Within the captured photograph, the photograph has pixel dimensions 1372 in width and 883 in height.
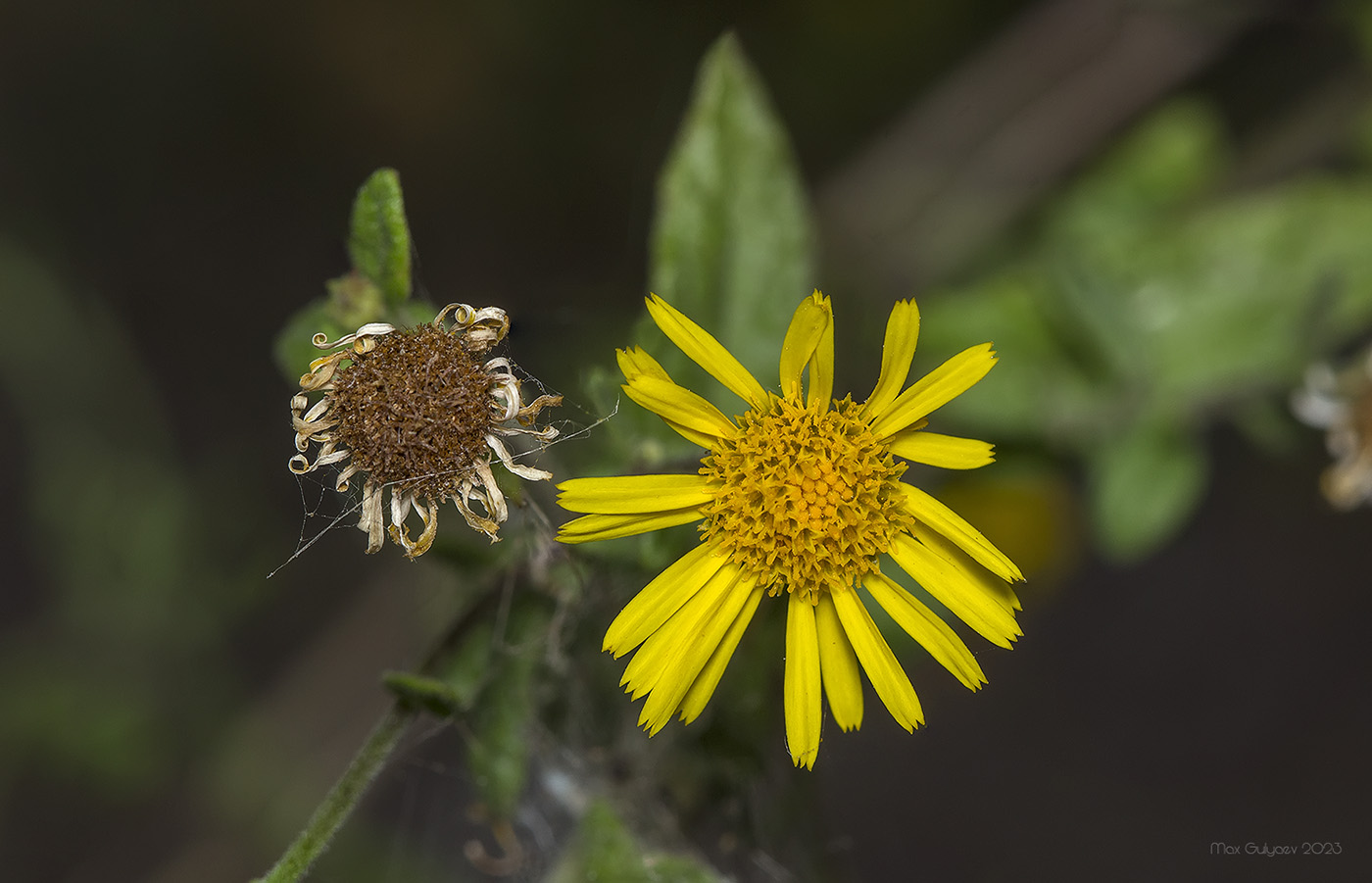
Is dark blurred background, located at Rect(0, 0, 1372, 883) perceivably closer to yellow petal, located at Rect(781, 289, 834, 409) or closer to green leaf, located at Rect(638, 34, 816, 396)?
green leaf, located at Rect(638, 34, 816, 396)

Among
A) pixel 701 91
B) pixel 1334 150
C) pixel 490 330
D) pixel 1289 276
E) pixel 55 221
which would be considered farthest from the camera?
pixel 55 221

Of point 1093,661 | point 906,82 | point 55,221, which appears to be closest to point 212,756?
point 55,221

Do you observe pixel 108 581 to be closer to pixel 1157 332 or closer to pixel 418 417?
pixel 418 417

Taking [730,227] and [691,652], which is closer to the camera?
[691,652]

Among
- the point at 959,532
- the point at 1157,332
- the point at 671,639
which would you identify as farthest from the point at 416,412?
the point at 1157,332

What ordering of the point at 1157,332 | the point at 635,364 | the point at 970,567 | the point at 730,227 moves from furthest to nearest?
the point at 1157,332
the point at 730,227
the point at 970,567
the point at 635,364

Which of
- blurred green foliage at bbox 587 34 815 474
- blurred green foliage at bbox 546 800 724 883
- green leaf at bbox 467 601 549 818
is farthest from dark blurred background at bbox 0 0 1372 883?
green leaf at bbox 467 601 549 818

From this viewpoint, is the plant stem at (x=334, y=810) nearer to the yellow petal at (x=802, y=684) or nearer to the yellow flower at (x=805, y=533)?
the yellow flower at (x=805, y=533)

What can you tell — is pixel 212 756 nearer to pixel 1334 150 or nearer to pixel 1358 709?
pixel 1358 709
